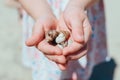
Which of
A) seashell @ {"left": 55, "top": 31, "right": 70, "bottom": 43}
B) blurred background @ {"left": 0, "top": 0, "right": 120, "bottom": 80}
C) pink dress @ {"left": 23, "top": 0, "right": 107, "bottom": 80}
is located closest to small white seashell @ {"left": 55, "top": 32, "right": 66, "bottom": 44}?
seashell @ {"left": 55, "top": 31, "right": 70, "bottom": 43}

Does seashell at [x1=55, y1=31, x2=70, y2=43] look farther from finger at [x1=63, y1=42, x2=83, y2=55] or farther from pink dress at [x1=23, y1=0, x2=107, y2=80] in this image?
pink dress at [x1=23, y1=0, x2=107, y2=80]

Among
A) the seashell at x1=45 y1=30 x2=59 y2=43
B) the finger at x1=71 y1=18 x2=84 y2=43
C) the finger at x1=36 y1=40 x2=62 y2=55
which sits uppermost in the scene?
the finger at x1=71 y1=18 x2=84 y2=43

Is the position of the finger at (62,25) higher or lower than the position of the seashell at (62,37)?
higher

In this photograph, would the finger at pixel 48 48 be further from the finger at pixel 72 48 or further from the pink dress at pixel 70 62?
the pink dress at pixel 70 62

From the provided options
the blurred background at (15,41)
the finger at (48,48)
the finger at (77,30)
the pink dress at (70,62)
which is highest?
A: the finger at (77,30)

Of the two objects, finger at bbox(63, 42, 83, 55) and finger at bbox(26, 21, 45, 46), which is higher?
finger at bbox(26, 21, 45, 46)

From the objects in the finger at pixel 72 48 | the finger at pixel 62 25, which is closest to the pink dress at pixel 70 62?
the finger at pixel 62 25

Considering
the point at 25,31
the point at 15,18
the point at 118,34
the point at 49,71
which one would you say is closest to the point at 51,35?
the point at 49,71

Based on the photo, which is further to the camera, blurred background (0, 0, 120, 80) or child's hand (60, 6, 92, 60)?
blurred background (0, 0, 120, 80)
